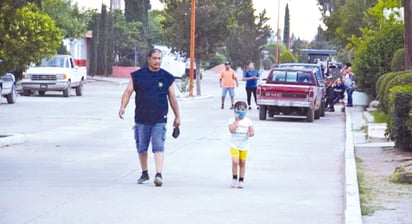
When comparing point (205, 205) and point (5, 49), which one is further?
point (5, 49)

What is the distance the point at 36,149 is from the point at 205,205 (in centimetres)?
775

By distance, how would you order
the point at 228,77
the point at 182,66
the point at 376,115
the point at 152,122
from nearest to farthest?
the point at 152,122 < the point at 376,115 < the point at 228,77 < the point at 182,66

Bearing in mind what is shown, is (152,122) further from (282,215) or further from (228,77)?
(228,77)

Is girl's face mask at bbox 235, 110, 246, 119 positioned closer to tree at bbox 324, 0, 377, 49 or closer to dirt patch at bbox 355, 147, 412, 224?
dirt patch at bbox 355, 147, 412, 224

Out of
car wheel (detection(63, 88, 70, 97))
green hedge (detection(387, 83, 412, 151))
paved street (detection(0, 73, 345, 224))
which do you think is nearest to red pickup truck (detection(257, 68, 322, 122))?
paved street (detection(0, 73, 345, 224))

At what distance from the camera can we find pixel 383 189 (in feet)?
44.6

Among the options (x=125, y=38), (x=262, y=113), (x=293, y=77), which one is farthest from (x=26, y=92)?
(x=125, y=38)

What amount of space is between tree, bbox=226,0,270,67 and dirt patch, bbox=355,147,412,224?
→ 2611 inches

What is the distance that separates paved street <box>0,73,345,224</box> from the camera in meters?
11.3

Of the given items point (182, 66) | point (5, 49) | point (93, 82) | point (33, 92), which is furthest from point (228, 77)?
point (182, 66)

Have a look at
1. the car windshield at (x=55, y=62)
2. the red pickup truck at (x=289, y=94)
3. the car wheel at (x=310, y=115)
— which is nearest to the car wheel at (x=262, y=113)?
the red pickup truck at (x=289, y=94)

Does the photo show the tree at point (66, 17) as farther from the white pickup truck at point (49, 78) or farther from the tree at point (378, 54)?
the tree at point (378, 54)

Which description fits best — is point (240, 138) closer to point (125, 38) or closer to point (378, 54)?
point (378, 54)

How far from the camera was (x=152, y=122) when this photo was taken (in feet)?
45.6
